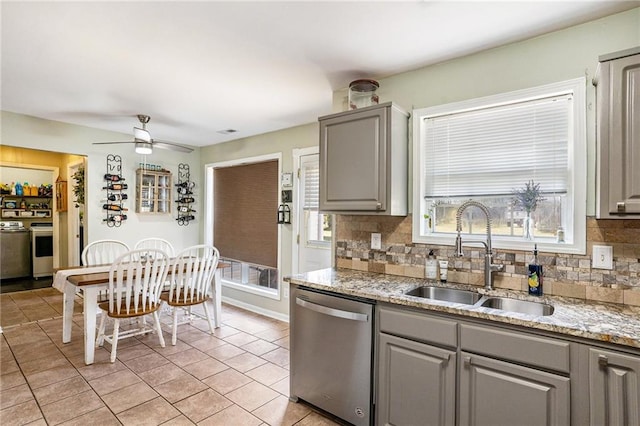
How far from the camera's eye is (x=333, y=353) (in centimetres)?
221

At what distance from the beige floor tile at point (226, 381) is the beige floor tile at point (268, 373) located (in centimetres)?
8

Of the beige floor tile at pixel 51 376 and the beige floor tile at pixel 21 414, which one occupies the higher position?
the beige floor tile at pixel 51 376

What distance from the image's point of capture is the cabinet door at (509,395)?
1.50 m

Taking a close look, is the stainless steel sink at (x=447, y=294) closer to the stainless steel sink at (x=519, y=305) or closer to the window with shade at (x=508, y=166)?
the stainless steel sink at (x=519, y=305)

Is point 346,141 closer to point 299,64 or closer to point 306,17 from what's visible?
point 299,64

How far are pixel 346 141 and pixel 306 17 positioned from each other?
890mm

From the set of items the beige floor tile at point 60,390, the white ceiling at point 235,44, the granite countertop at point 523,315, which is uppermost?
the white ceiling at point 235,44

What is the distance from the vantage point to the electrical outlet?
2776 mm

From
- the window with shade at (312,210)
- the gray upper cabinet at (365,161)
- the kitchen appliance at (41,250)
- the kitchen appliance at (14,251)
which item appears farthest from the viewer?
the kitchen appliance at (41,250)

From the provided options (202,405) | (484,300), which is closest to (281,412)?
(202,405)

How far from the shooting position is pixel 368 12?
192 centimetres

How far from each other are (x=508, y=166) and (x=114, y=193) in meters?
4.74

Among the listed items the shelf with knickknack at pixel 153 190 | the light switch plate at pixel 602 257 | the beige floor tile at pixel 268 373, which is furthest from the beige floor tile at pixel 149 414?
the shelf with knickknack at pixel 153 190

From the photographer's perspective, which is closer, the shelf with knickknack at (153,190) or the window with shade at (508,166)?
the window with shade at (508,166)
